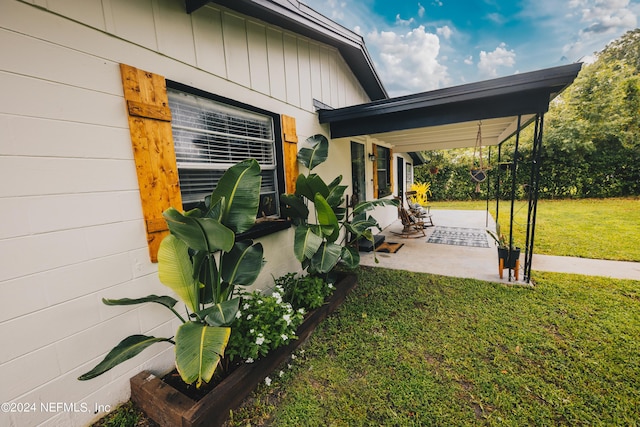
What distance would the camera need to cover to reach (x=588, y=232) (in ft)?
20.1

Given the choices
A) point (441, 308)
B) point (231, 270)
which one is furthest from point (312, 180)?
point (441, 308)

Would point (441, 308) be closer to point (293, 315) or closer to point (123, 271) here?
point (293, 315)

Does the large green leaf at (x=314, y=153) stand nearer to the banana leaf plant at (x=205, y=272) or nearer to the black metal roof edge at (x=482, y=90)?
the black metal roof edge at (x=482, y=90)

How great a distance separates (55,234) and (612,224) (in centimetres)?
1116

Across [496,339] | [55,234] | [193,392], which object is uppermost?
[55,234]

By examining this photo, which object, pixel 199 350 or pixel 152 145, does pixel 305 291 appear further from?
pixel 152 145

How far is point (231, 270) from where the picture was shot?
198 centimetres

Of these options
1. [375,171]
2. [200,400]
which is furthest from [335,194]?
[375,171]

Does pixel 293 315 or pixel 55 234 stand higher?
pixel 55 234

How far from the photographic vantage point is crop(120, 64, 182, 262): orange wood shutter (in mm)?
1843

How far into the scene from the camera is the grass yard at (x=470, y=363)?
178cm

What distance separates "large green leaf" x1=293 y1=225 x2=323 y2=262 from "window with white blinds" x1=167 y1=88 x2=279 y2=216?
43.2 inches

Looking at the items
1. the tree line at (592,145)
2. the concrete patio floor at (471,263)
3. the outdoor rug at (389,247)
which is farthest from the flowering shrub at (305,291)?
the tree line at (592,145)

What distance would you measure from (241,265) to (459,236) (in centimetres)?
630
